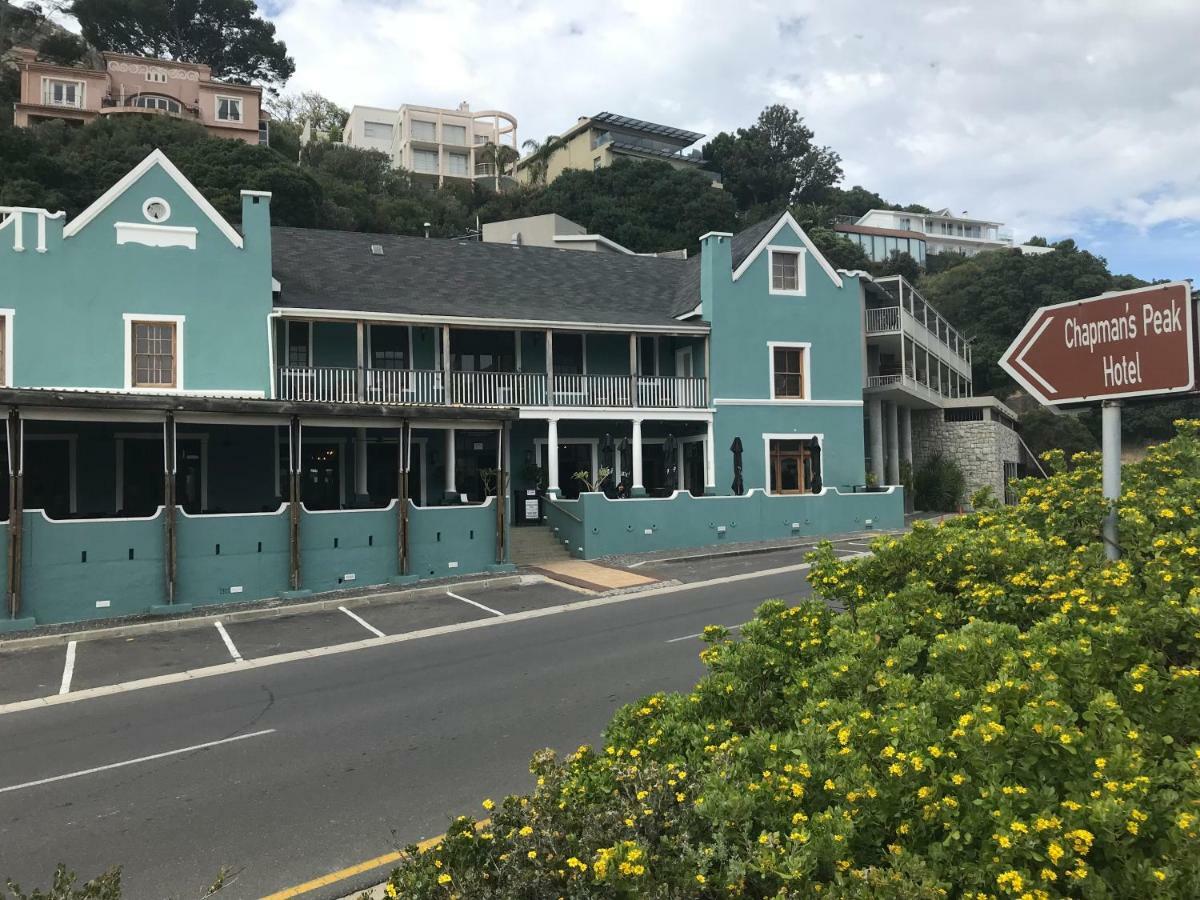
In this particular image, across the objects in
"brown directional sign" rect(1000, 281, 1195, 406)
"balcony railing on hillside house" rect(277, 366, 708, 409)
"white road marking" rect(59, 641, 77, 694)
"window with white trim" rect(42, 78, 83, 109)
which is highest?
"window with white trim" rect(42, 78, 83, 109)

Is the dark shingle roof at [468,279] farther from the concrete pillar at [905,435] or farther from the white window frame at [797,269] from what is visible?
the concrete pillar at [905,435]

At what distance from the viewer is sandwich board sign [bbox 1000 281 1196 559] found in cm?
404

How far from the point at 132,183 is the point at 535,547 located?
13978 millimetres

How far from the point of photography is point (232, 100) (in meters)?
67.9

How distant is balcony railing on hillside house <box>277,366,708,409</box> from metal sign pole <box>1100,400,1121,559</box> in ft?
62.0

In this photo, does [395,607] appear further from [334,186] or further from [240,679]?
[334,186]

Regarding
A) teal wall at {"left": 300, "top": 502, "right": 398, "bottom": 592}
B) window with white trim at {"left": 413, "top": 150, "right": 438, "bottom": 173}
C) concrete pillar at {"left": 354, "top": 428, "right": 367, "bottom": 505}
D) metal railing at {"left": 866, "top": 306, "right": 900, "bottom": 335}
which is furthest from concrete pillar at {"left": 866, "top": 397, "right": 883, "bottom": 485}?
window with white trim at {"left": 413, "top": 150, "right": 438, "bottom": 173}

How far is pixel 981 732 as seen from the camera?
124 inches

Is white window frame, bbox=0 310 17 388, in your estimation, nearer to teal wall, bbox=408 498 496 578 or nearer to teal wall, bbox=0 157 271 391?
teal wall, bbox=0 157 271 391

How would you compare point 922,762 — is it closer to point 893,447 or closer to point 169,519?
point 169,519

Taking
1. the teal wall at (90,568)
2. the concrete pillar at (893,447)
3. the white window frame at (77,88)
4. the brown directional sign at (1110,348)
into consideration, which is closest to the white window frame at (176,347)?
the teal wall at (90,568)

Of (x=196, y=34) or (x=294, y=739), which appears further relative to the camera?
(x=196, y=34)

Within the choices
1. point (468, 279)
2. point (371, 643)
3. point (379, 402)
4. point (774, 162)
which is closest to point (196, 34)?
point (774, 162)

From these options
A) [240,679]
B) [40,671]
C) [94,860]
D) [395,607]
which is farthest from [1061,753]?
[395,607]
